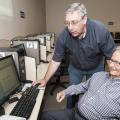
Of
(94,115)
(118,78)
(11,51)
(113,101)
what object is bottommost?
(94,115)

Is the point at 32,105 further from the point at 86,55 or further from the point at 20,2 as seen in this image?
the point at 20,2

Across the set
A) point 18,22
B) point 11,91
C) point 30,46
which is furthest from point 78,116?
point 18,22

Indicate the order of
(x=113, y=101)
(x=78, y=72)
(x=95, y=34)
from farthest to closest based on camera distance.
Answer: (x=78, y=72), (x=95, y=34), (x=113, y=101)

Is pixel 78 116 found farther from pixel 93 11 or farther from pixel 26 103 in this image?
pixel 93 11

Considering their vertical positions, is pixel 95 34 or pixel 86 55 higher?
pixel 95 34

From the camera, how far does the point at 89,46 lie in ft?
6.83

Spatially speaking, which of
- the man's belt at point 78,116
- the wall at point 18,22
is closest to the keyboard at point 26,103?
the man's belt at point 78,116

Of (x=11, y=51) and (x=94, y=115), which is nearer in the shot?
(x=94, y=115)

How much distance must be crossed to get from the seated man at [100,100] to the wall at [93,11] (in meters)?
5.34

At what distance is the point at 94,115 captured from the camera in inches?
60.0

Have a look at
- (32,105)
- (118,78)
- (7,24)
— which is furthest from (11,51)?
(7,24)


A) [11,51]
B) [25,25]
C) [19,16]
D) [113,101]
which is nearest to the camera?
[113,101]

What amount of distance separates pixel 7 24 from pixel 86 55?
133cm

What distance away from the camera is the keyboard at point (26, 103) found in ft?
4.49
